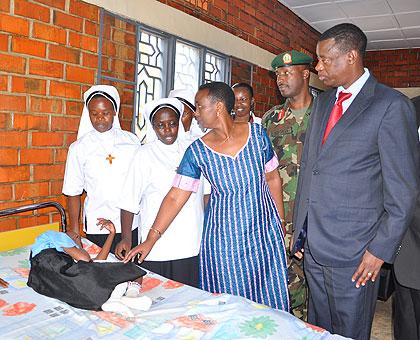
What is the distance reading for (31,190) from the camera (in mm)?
2607

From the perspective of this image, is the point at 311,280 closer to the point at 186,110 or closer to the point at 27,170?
the point at 186,110

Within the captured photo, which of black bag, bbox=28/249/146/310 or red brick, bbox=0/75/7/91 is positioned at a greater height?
red brick, bbox=0/75/7/91

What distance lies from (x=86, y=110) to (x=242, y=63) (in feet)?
8.12

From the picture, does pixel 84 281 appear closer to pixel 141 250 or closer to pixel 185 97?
pixel 141 250

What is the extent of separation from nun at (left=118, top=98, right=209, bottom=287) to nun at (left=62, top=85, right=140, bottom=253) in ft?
0.46

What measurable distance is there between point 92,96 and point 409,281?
201cm

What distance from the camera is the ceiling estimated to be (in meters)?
5.22

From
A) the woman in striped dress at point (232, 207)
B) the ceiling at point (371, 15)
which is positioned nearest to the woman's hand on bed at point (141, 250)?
the woman in striped dress at point (232, 207)

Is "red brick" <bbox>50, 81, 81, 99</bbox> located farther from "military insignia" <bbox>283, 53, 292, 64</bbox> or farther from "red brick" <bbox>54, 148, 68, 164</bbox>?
"military insignia" <bbox>283, 53, 292, 64</bbox>

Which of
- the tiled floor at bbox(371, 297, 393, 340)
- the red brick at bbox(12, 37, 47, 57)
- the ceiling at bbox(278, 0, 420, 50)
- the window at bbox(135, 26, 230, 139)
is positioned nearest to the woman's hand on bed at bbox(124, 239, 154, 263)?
the red brick at bbox(12, 37, 47, 57)

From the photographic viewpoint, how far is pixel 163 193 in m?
2.42

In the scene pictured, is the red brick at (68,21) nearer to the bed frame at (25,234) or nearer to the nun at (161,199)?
the nun at (161,199)

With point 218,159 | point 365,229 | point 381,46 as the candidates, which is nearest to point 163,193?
point 218,159

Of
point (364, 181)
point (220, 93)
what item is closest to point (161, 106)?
point (220, 93)
